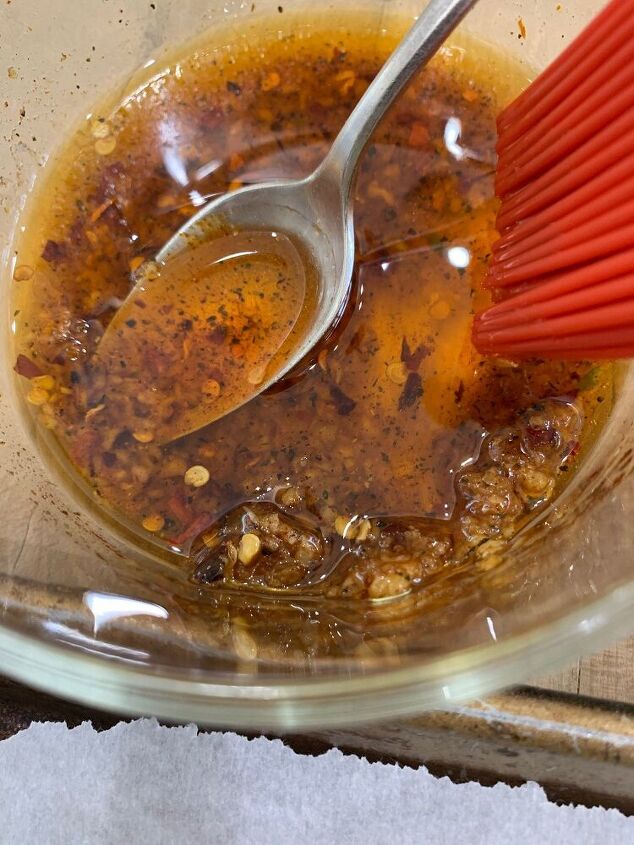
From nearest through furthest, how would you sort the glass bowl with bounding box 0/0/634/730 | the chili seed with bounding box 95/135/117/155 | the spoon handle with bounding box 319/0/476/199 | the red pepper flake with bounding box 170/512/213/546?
the glass bowl with bounding box 0/0/634/730
the spoon handle with bounding box 319/0/476/199
the red pepper flake with bounding box 170/512/213/546
the chili seed with bounding box 95/135/117/155

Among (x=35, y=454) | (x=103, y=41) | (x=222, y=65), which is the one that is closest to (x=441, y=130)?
(x=222, y=65)

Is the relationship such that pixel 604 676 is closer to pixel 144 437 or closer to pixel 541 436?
pixel 541 436

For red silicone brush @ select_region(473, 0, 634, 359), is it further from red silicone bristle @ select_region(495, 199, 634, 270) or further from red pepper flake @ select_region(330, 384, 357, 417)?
red pepper flake @ select_region(330, 384, 357, 417)

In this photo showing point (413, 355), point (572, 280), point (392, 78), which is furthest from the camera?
point (413, 355)

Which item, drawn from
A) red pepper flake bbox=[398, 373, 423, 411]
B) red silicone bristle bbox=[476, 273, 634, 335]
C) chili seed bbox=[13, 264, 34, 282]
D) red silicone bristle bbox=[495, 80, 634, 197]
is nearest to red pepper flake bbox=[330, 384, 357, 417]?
red pepper flake bbox=[398, 373, 423, 411]

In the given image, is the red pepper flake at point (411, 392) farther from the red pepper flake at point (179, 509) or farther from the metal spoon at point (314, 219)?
the red pepper flake at point (179, 509)

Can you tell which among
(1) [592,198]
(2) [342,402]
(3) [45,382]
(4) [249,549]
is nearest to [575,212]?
(1) [592,198]
